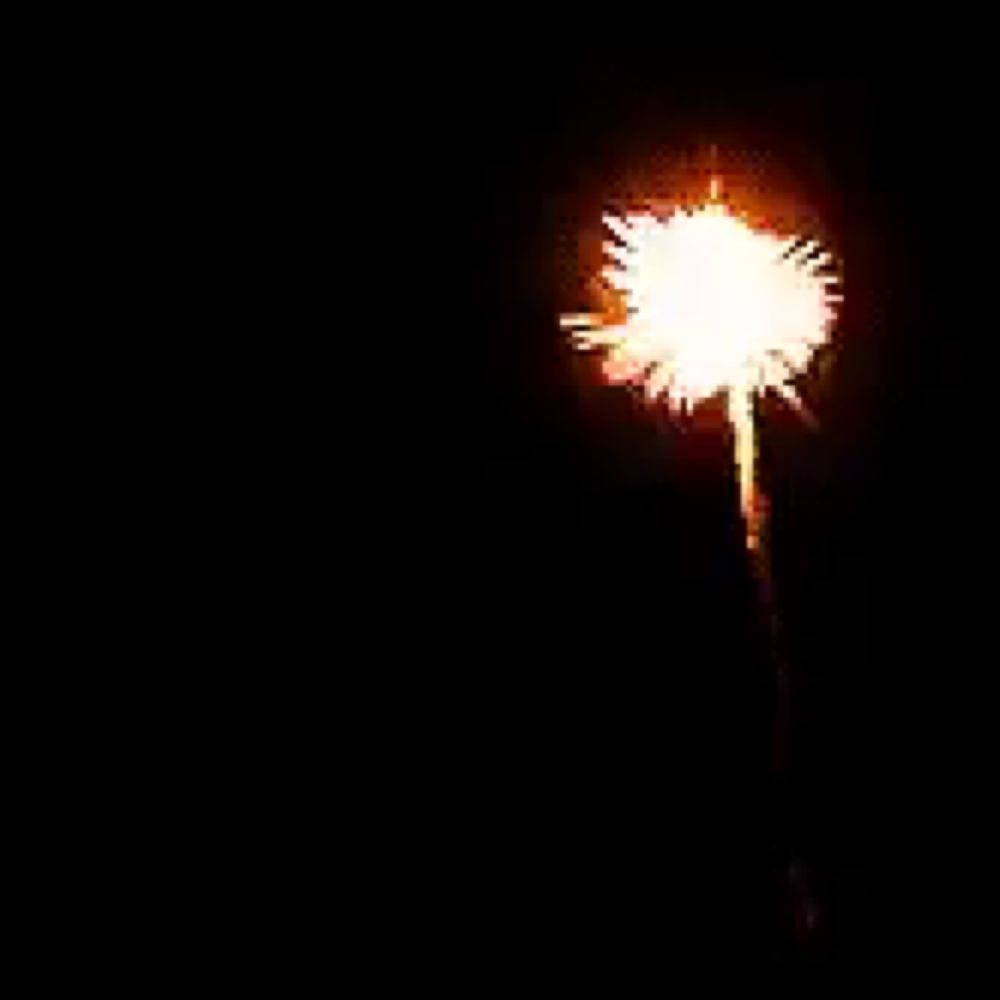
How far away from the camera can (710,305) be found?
44.8 ft

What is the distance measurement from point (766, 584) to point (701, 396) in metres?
1.15

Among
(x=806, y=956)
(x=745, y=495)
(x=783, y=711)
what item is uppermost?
(x=745, y=495)

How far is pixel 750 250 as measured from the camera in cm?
1379

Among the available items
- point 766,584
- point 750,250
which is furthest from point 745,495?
point 750,250

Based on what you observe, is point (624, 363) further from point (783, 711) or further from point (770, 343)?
point (783, 711)

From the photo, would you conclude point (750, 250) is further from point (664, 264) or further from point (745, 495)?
point (745, 495)


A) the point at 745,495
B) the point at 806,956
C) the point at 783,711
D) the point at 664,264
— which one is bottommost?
the point at 806,956

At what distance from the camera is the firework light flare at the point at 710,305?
13602 mm

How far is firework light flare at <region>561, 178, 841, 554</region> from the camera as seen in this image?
13.6 metres

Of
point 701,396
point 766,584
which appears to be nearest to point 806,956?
point 766,584

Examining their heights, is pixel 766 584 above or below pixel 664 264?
below

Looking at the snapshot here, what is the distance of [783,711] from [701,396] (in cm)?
162

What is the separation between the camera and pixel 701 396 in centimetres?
1355

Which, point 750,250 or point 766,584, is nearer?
point 766,584
